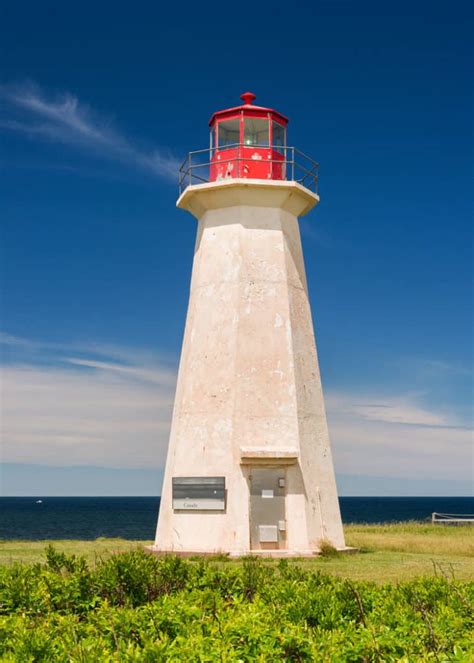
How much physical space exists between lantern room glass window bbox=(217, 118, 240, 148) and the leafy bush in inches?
546

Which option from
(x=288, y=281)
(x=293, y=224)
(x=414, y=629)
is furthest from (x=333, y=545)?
(x=414, y=629)

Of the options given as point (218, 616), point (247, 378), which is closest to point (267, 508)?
point (247, 378)

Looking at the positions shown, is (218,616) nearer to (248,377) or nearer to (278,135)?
(248,377)

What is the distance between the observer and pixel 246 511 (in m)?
20.3

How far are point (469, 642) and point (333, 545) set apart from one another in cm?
1411

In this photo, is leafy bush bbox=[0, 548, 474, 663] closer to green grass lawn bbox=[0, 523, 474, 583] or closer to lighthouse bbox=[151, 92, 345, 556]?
green grass lawn bbox=[0, 523, 474, 583]

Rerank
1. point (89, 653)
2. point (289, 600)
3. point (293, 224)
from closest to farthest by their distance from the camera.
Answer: point (89, 653)
point (289, 600)
point (293, 224)

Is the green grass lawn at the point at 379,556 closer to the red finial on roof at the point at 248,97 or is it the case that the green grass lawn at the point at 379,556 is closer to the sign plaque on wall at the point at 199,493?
the sign plaque on wall at the point at 199,493

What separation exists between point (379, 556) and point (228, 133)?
38.9 ft

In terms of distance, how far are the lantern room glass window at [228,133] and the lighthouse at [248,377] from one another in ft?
0.10

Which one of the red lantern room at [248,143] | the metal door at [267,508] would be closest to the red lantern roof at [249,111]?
the red lantern room at [248,143]

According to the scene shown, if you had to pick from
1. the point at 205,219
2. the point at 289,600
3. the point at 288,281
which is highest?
the point at 205,219

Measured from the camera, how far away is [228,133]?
75.3 ft

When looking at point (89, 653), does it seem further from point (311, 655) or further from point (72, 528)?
point (72, 528)
